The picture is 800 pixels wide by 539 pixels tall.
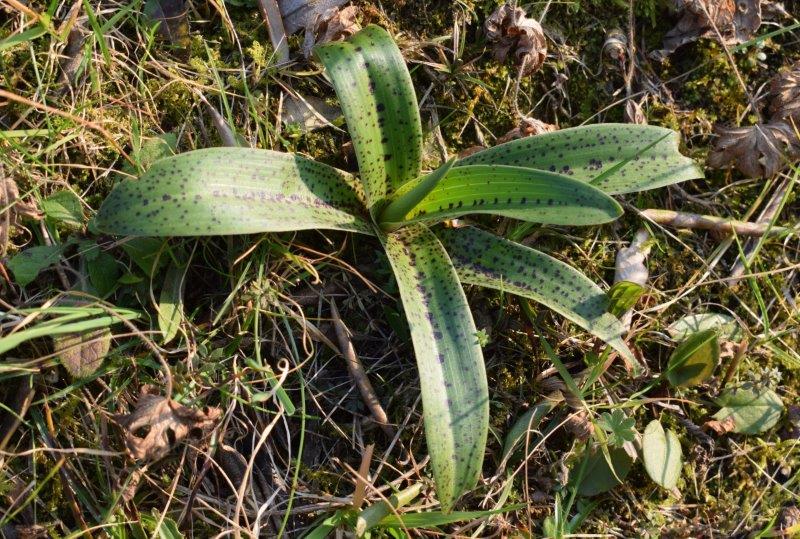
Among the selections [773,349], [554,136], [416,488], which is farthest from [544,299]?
[773,349]

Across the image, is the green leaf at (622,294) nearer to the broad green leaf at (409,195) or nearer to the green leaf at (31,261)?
the broad green leaf at (409,195)

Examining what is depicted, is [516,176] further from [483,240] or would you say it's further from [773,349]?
[773,349]

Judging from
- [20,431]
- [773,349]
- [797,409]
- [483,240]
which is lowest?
[797,409]

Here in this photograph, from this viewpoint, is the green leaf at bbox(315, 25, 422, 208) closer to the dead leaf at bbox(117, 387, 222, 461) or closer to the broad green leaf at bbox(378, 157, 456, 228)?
the broad green leaf at bbox(378, 157, 456, 228)

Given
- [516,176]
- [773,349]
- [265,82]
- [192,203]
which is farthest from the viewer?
[773,349]

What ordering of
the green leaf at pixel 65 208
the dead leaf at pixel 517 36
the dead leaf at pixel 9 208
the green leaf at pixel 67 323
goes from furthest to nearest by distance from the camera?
the dead leaf at pixel 517 36
the green leaf at pixel 65 208
the dead leaf at pixel 9 208
the green leaf at pixel 67 323

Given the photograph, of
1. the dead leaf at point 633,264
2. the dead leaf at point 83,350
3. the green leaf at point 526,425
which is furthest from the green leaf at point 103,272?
the dead leaf at point 633,264
